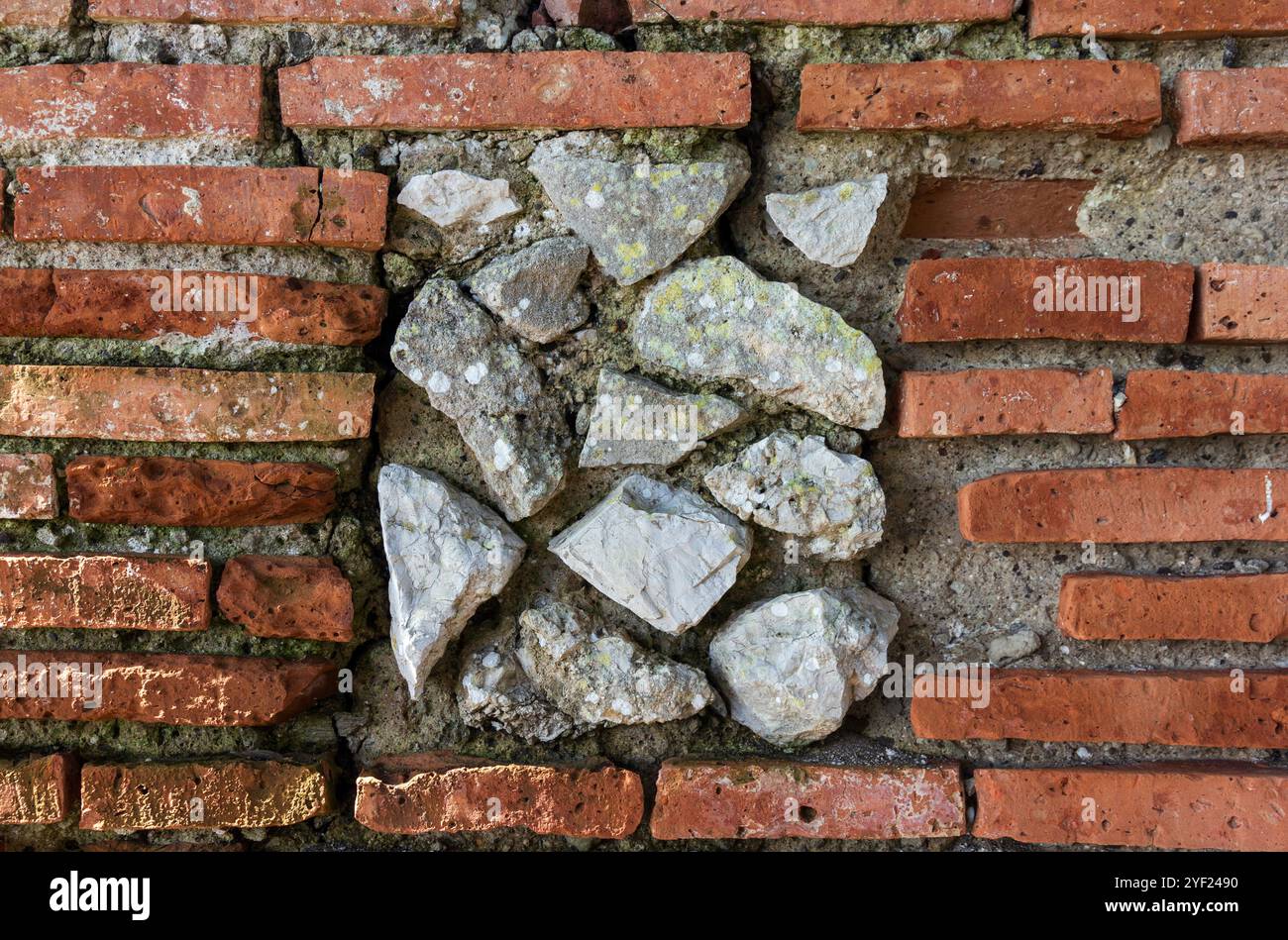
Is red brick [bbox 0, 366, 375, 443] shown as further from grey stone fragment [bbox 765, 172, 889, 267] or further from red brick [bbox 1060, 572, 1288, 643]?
red brick [bbox 1060, 572, 1288, 643]

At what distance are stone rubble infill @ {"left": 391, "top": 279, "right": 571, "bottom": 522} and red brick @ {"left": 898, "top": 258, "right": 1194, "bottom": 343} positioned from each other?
0.64m

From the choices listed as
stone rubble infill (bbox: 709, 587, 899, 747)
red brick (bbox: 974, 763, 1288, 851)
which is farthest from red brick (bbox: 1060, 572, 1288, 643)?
stone rubble infill (bbox: 709, 587, 899, 747)

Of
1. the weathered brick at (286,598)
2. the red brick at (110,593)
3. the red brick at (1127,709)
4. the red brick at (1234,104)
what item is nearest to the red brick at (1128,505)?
the red brick at (1127,709)

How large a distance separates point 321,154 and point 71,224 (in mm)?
396

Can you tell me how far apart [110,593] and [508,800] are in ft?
2.25

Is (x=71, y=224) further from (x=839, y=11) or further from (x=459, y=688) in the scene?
(x=839, y=11)

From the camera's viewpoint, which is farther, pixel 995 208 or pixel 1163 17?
pixel 995 208

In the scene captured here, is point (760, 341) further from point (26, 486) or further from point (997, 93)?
point (26, 486)

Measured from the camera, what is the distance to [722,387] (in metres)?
1.43

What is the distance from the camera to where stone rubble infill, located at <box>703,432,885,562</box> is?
1.40 meters

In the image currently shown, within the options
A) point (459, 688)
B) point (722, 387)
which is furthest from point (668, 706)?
point (722, 387)

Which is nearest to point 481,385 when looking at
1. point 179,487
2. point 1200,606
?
point 179,487

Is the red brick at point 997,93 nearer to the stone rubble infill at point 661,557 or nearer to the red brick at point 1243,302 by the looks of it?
the red brick at point 1243,302

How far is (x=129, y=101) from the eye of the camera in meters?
1.41
